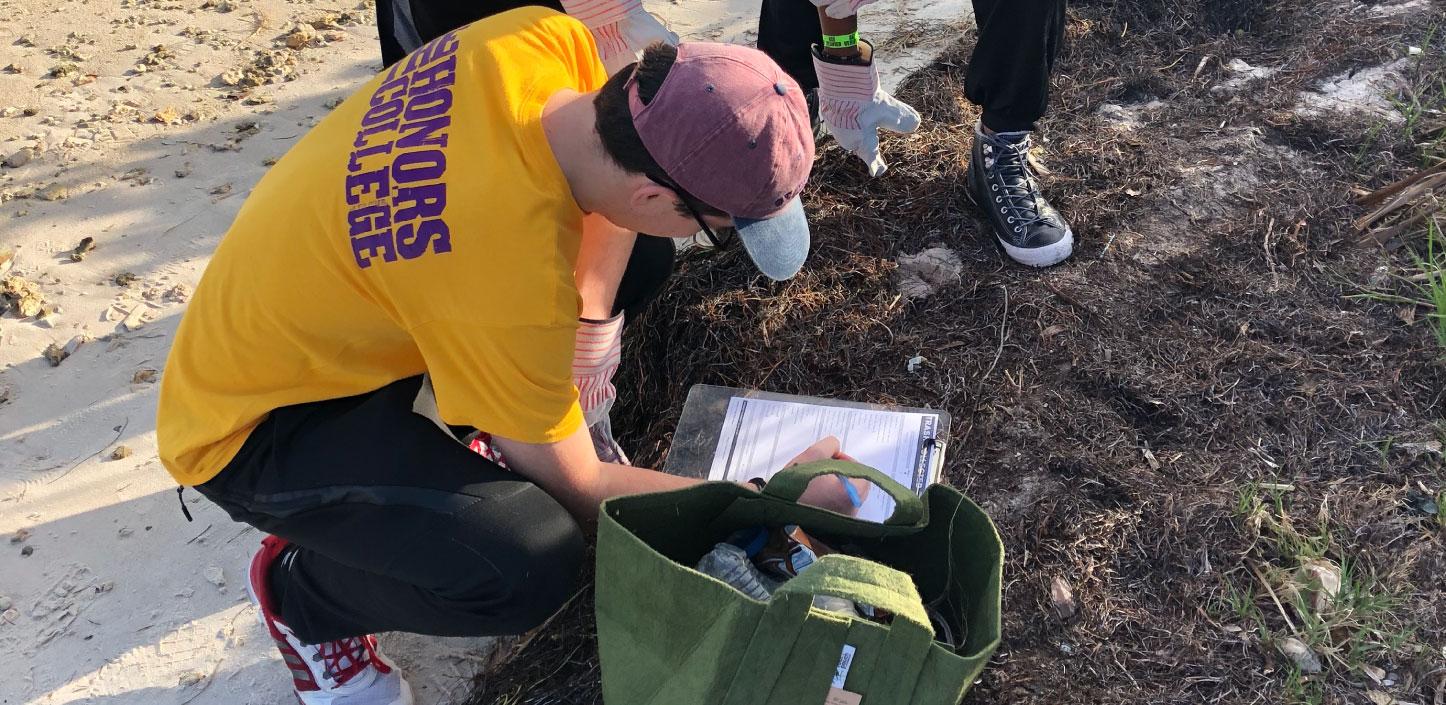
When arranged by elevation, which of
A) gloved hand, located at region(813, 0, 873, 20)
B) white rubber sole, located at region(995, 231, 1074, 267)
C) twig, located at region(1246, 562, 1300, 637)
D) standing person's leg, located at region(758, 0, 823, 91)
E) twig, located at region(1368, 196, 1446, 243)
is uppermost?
gloved hand, located at region(813, 0, 873, 20)

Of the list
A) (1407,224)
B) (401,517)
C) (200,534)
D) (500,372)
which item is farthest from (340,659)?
(1407,224)

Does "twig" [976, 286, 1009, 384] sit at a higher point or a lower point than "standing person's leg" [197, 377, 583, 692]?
lower

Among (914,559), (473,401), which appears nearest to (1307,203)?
(914,559)

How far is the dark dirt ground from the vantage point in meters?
1.54

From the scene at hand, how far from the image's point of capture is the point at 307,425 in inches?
56.3

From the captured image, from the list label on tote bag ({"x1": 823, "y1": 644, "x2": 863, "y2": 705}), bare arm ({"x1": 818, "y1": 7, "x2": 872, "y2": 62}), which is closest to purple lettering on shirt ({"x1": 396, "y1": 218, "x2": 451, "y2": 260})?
label on tote bag ({"x1": 823, "y1": 644, "x2": 863, "y2": 705})

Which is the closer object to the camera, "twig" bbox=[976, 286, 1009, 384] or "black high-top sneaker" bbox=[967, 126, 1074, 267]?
"twig" bbox=[976, 286, 1009, 384]

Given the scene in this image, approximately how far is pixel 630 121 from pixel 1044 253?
4.26ft

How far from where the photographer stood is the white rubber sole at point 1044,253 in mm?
2176

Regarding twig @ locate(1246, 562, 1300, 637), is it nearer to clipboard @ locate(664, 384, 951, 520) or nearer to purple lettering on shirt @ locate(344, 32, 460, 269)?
clipboard @ locate(664, 384, 951, 520)

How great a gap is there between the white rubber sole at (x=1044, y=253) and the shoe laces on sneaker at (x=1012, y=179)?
2.0 inches

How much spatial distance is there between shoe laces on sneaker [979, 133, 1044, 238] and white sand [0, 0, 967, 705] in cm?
84

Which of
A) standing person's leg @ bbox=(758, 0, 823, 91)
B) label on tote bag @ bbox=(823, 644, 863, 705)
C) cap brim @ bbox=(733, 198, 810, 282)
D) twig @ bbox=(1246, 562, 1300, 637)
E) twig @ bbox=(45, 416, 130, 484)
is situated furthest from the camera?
standing person's leg @ bbox=(758, 0, 823, 91)

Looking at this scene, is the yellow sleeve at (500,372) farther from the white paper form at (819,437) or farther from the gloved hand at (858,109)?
the gloved hand at (858,109)
